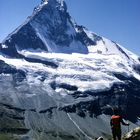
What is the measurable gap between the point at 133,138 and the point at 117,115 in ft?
18.9

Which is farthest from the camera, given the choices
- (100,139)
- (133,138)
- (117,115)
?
(100,139)

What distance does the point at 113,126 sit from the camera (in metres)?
41.3

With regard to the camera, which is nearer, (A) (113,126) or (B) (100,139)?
(A) (113,126)

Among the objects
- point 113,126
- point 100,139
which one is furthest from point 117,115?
point 100,139

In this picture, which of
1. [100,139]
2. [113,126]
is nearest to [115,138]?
[113,126]

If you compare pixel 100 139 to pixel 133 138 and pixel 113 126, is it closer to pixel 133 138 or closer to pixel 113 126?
pixel 133 138

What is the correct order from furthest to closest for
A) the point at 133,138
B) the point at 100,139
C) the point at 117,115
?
1. the point at 100,139
2. the point at 133,138
3. the point at 117,115

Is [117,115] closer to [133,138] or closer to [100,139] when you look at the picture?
[133,138]

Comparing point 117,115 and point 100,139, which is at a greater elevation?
point 117,115

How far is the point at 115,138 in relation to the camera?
139ft

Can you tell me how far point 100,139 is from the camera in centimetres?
5059

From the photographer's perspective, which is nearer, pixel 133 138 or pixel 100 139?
pixel 133 138

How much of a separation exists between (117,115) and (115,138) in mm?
2778

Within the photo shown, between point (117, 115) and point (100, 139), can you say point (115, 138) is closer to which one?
point (117, 115)
